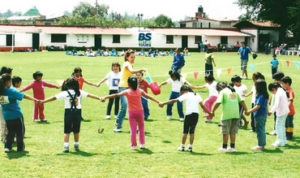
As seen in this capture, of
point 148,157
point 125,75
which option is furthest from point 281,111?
point 125,75

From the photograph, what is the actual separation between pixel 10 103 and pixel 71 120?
51.9 inches

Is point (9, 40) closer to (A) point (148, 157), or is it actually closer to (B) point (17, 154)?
(B) point (17, 154)

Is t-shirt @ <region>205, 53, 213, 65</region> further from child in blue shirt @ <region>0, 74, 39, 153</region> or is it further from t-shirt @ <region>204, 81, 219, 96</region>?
child in blue shirt @ <region>0, 74, 39, 153</region>

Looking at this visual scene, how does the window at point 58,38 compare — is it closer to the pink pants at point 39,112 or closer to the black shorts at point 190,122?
Result: the pink pants at point 39,112


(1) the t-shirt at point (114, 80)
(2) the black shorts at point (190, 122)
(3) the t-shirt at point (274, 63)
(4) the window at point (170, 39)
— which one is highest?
(4) the window at point (170, 39)

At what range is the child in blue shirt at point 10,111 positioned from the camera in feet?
30.8

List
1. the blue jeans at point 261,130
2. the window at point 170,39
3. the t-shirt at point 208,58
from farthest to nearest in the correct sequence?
the window at point 170,39
the t-shirt at point 208,58
the blue jeans at point 261,130

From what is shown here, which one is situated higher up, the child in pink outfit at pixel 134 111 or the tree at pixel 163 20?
the tree at pixel 163 20

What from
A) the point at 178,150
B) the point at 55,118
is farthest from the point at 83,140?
the point at 55,118

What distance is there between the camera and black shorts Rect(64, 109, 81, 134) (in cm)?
959

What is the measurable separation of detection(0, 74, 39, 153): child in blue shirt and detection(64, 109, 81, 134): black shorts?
0.97 meters

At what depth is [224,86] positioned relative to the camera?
33.0ft

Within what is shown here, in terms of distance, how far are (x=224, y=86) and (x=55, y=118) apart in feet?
20.6

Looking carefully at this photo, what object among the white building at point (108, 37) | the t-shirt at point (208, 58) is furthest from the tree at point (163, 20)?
the t-shirt at point (208, 58)
